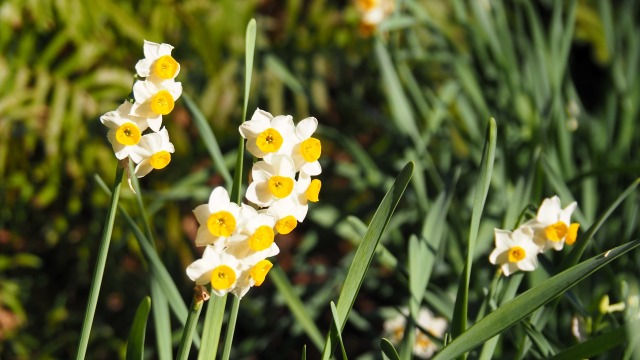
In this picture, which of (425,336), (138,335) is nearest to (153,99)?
(138,335)

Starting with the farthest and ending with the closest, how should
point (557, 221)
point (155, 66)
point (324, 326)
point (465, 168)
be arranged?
point (324, 326)
point (465, 168)
point (557, 221)
point (155, 66)

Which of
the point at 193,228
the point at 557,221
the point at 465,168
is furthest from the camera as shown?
the point at 193,228

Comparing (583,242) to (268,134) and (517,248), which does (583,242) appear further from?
(268,134)

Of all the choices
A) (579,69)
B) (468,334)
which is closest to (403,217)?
(468,334)

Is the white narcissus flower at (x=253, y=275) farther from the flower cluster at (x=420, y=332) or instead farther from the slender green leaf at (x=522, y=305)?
the flower cluster at (x=420, y=332)

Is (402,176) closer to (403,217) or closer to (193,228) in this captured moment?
(403,217)
